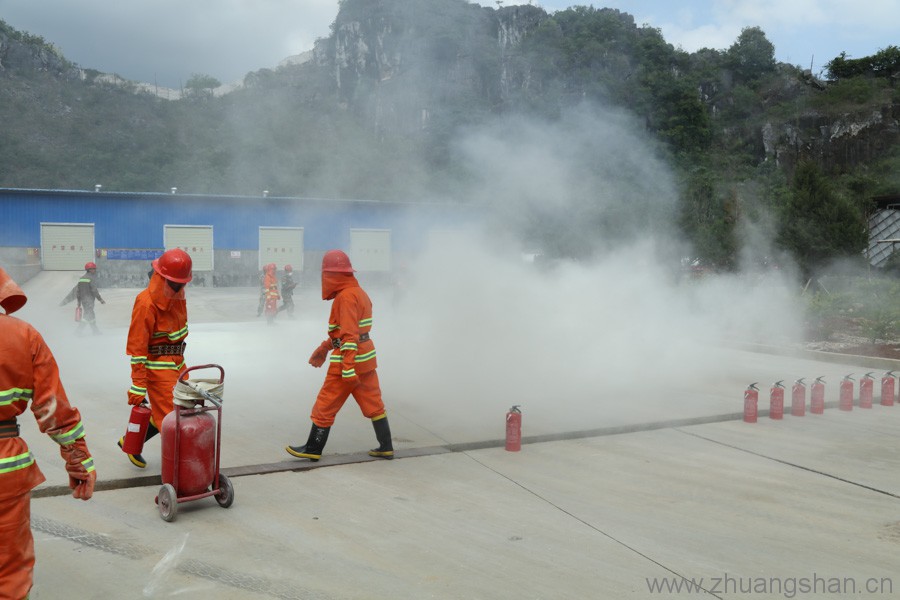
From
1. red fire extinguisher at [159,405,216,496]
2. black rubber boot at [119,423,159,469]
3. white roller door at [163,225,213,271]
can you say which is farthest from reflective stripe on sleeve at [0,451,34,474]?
white roller door at [163,225,213,271]

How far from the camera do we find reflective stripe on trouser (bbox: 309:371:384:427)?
16.1 feet

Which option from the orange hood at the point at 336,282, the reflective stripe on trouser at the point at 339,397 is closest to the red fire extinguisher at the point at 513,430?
the reflective stripe on trouser at the point at 339,397

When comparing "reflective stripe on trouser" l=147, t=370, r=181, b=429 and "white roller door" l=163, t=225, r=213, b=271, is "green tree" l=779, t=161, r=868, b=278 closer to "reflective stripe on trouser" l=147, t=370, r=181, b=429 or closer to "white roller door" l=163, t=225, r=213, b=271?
"reflective stripe on trouser" l=147, t=370, r=181, b=429

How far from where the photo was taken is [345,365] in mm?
4750

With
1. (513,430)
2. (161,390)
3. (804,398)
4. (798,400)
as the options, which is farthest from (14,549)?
(804,398)

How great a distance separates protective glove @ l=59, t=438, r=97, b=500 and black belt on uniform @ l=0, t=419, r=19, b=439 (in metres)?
0.21

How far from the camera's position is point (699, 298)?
15055 mm

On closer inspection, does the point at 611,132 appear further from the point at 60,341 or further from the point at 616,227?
the point at 60,341

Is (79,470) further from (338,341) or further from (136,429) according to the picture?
(338,341)

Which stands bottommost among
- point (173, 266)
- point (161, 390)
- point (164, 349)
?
point (161, 390)

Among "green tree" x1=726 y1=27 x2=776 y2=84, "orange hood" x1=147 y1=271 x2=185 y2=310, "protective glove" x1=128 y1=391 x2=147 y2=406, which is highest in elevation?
"green tree" x1=726 y1=27 x2=776 y2=84

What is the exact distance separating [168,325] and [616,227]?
943 cm

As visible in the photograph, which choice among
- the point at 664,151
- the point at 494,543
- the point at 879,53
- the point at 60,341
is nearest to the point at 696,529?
the point at 494,543

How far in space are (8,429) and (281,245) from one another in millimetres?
24841
